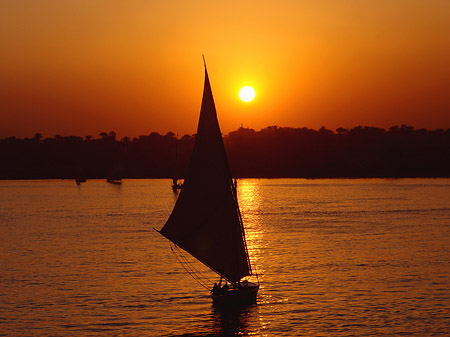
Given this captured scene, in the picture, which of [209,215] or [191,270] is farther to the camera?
[191,270]

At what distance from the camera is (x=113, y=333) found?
36781mm

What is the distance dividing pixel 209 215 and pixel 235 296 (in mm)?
4966

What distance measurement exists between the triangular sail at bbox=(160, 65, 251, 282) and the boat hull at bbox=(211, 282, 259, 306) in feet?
3.20

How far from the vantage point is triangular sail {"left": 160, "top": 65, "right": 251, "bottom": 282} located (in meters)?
38.7

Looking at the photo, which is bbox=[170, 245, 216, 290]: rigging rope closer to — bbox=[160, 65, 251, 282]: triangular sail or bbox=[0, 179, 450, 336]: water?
bbox=[0, 179, 450, 336]: water

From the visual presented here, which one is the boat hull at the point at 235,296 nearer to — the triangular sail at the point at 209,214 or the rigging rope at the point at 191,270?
the triangular sail at the point at 209,214

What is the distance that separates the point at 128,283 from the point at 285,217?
231ft

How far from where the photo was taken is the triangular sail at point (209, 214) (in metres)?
38.7

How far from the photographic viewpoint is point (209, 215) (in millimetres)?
39375

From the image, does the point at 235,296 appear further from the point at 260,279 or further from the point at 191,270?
the point at 191,270

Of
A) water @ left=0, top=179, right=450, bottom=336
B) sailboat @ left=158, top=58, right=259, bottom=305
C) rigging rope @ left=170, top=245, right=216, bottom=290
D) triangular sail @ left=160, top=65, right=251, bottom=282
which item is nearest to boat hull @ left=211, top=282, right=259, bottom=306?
sailboat @ left=158, top=58, right=259, bottom=305

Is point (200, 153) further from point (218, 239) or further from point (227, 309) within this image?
point (227, 309)

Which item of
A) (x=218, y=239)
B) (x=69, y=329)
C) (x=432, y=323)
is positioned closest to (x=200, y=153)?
(x=218, y=239)

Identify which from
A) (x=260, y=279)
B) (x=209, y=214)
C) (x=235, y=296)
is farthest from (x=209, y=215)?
(x=260, y=279)
